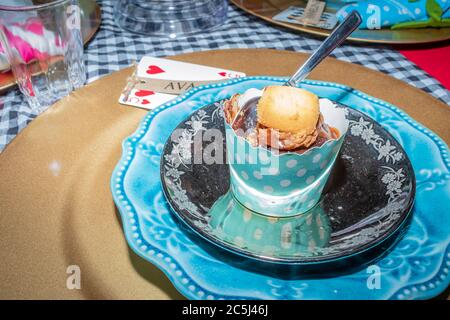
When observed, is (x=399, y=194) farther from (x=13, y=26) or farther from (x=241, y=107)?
(x=13, y=26)

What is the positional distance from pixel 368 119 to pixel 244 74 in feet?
0.98

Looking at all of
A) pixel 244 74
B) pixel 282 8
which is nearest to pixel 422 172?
pixel 244 74

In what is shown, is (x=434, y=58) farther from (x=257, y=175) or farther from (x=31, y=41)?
(x=31, y=41)

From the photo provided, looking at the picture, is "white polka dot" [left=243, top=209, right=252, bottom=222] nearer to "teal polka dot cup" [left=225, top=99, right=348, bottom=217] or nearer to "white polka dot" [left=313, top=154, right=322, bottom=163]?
"teal polka dot cup" [left=225, top=99, right=348, bottom=217]

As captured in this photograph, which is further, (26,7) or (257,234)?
(26,7)

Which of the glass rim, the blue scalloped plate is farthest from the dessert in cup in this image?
the glass rim

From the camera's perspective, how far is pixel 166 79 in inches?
33.8

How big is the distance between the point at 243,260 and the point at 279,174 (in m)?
0.12

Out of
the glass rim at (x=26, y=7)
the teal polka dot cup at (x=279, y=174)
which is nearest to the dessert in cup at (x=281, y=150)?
the teal polka dot cup at (x=279, y=174)

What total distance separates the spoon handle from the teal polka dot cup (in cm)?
14

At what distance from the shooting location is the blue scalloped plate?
0.49m

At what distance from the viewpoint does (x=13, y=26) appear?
79 centimetres

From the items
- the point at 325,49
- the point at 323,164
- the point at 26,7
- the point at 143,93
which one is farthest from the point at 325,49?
the point at 26,7

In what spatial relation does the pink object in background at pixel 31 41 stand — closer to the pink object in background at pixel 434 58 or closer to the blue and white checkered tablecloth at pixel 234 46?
the blue and white checkered tablecloth at pixel 234 46
